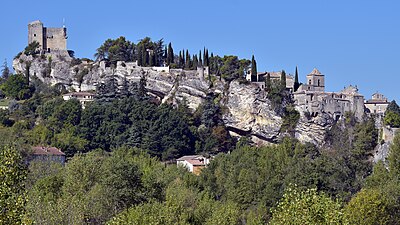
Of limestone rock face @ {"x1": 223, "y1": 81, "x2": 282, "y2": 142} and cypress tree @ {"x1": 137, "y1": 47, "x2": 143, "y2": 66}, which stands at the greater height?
cypress tree @ {"x1": 137, "y1": 47, "x2": 143, "y2": 66}

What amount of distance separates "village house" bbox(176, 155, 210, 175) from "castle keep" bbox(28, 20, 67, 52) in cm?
2277

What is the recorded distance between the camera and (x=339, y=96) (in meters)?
89.4

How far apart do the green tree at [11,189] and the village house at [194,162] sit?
169 ft

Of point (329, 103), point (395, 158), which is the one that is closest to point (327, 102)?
point (329, 103)

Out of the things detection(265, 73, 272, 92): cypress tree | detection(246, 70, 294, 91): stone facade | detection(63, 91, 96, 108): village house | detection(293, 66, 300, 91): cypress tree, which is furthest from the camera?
detection(293, 66, 300, 91): cypress tree

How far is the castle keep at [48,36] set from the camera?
322 feet

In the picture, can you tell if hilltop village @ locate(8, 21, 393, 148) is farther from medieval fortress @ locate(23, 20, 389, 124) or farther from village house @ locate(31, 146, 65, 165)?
village house @ locate(31, 146, 65, 165)

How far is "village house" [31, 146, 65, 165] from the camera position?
76125 mm

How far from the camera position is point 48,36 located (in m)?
98.4

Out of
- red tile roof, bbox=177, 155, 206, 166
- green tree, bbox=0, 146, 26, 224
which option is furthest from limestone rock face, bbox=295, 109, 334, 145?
green tree, bbox=0, 146, 26, 224

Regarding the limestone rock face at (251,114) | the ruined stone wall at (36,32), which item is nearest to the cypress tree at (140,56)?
the limestone rock face at (251,114)

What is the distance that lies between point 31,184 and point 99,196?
39.0 ft

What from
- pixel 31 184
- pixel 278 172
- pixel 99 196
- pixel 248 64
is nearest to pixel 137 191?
pixel 99 196

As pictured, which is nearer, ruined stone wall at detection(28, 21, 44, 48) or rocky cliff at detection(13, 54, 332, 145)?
rocky cliff at detection(13, 54, 332, 145)
